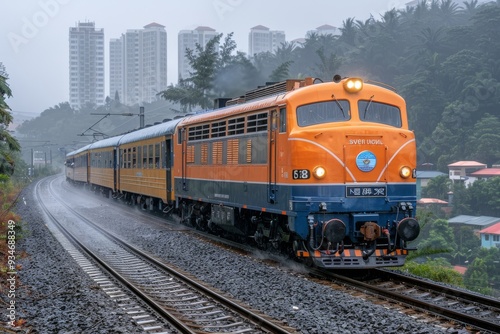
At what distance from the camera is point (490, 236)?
55.5m

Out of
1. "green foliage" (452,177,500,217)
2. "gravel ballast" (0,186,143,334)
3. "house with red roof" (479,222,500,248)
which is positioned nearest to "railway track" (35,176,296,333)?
"gravel ballast" (0,186,143,334)

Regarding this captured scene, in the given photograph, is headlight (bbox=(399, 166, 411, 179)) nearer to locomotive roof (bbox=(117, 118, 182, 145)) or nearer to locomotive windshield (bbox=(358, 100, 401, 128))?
locomotive windshield (bbox=(358, 100, 401, 128))

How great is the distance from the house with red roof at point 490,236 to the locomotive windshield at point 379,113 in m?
44.9

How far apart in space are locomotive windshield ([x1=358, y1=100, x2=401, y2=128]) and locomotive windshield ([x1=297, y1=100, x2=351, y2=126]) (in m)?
0.34

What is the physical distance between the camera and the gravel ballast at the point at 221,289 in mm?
8688

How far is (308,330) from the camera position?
8.45 metres

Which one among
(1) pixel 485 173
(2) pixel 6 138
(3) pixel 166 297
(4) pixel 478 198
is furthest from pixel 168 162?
(1) pixel 485 173

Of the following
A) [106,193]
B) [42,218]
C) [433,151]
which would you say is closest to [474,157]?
[433,151]

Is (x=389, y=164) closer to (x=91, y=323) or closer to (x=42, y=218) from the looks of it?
(x=91, y=323)

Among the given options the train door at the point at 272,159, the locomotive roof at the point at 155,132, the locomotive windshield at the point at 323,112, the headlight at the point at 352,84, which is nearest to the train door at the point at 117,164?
the locomotive roof at the point at 155,132

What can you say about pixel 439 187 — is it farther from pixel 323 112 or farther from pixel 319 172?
pixel 319 172

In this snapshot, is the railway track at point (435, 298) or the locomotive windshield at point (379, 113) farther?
the locomotive windshield at point (379, 113)

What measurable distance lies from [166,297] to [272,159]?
Result: 3941 millimetres

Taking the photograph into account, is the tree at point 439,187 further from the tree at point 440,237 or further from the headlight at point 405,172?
the headlight at point 405,172
